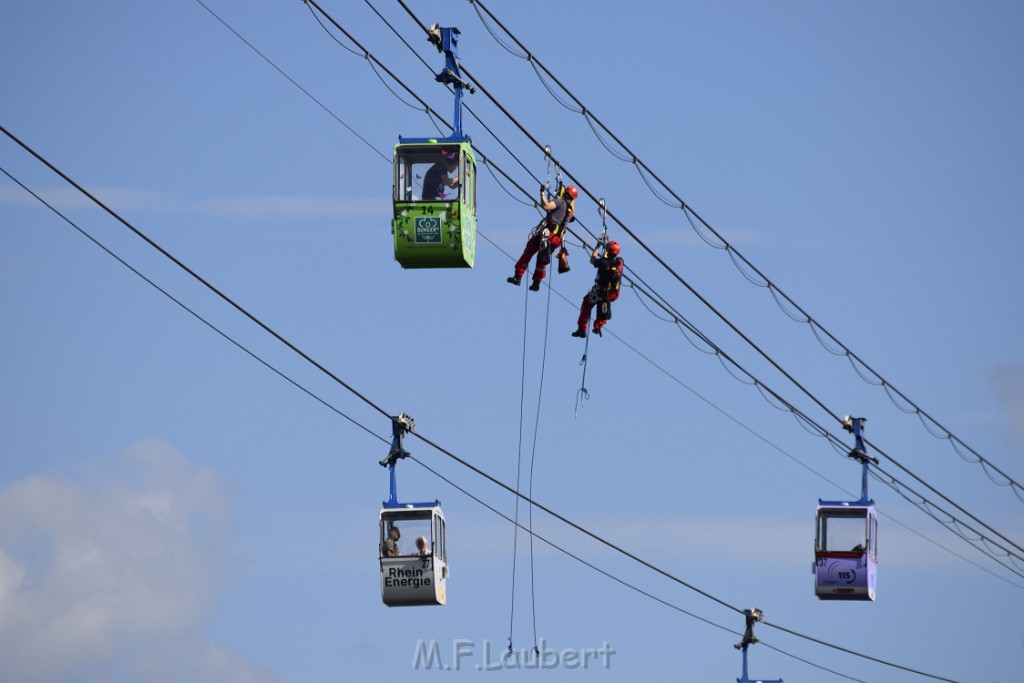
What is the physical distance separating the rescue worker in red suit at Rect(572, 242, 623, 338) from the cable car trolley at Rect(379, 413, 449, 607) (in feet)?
13.0

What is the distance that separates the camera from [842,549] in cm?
4969

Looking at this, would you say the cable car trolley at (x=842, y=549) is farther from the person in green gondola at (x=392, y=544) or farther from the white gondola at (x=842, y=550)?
the person in green gondola at (x=392, y=544)

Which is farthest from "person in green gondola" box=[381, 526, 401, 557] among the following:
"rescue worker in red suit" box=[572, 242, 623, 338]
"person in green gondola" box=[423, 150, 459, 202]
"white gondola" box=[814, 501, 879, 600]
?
"white gondola" box=[814, 501, 879, 600]

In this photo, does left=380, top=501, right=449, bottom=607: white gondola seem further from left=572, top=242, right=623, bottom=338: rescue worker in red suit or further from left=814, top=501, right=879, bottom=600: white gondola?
left=814, top=501, right=879, bottom=600: white gondola

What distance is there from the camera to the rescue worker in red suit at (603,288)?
45719mm

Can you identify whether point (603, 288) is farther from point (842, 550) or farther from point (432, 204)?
point (842, 550)

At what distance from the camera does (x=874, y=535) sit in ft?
165

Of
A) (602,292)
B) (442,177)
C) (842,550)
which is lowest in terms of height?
(842,550)

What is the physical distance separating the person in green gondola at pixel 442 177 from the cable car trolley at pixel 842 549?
11.7m

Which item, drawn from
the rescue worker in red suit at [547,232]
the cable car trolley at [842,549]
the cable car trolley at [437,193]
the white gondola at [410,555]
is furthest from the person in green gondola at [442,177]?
the cable car trolley at [842,549]

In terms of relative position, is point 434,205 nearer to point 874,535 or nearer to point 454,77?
point 454,77

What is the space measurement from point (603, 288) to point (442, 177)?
5288 millimetres

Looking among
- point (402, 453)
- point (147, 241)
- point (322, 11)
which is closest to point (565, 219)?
point (402, 453)

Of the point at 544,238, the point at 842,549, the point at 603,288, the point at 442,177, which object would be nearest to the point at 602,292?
the point at 603,288
